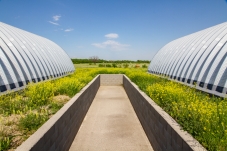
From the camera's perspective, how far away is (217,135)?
3898 millimetres

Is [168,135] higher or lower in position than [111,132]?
higher

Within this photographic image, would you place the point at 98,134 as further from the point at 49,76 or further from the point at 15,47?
the point at 49,76

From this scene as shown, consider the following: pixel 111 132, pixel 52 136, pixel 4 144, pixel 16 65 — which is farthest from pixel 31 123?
pixel 16 65

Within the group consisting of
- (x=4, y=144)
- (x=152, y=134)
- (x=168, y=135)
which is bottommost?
(x=152, y=134)

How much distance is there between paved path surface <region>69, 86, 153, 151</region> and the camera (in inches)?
273

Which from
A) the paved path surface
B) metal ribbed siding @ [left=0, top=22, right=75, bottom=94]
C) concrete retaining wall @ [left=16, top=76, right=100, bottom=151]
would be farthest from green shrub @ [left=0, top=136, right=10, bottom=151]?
metal ribbed siding @ [left=0, top=22, right=75, bottom=94]

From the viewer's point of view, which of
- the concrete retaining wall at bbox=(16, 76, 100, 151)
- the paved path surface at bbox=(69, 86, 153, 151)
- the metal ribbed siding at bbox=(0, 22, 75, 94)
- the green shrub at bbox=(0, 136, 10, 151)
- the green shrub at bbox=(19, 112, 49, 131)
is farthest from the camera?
the metal ribbed siding at bbox=(0, 22, 75, 94)

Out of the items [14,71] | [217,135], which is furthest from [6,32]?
[217,135]

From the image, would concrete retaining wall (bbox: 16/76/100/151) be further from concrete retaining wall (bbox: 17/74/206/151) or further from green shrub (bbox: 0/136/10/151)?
green shrub (bbox: 0/136/10/151)

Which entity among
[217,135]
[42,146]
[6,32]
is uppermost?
[6,32]

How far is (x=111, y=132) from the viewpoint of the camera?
8.28 meters

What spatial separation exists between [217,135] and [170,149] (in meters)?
1.28

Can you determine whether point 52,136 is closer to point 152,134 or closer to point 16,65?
point 152,134

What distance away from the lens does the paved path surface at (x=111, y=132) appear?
692 cm
